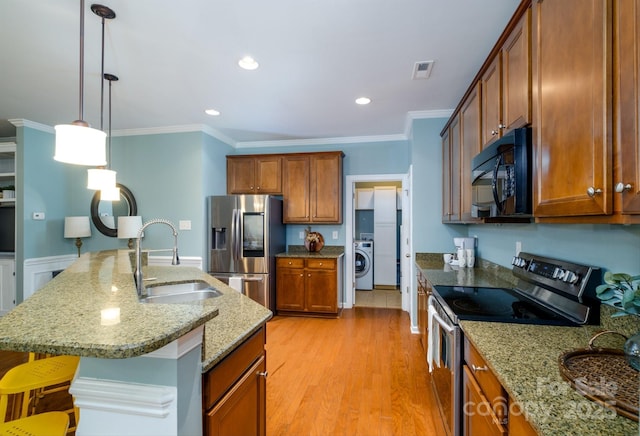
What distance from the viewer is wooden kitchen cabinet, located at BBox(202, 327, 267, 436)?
1.00 metres

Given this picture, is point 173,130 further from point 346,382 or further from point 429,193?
point 346,382

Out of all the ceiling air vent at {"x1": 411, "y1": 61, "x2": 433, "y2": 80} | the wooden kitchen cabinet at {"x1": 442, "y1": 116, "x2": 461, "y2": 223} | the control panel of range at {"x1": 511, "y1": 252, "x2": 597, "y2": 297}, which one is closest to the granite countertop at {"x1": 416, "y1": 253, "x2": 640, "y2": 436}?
the control panel of range at {"x1": 511, "y1": 252, "x2": 597, "y2": 297}

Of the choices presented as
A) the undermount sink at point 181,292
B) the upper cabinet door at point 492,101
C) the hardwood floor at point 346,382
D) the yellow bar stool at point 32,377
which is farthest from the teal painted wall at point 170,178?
the upper cabinet door at point 492,101

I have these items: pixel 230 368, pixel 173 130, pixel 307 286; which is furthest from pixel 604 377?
pixel 173 130

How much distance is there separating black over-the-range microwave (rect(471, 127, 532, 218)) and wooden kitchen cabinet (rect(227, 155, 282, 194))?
3099 mm

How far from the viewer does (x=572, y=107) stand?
1.06 m

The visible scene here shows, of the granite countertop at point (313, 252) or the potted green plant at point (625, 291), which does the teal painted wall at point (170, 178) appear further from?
the potted green plant at point (625, 291)

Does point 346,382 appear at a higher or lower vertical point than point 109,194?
lower

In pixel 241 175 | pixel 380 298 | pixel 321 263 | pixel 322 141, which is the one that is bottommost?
pixel 380 298

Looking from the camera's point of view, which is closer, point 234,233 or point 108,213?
point 234,233

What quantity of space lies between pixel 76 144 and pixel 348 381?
8.09ft

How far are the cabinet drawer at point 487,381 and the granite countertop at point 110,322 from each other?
93cm

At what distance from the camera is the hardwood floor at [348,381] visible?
1973mm

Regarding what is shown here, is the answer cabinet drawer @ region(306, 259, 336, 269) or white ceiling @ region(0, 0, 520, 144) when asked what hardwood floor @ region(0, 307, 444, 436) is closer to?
cabinet drawer @ region(306, 259, 336, 269)
